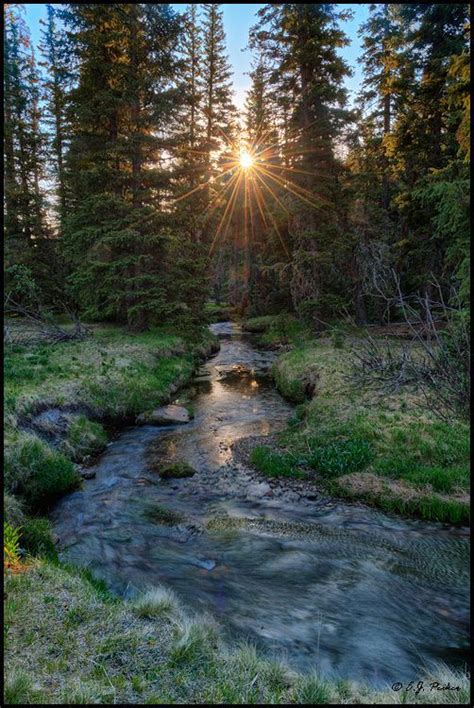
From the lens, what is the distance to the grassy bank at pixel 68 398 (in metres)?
8.80

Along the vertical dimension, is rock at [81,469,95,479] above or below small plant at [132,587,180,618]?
above

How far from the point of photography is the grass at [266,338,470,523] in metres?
8.52

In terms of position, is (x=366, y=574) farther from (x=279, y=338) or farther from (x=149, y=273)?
(x=279, y=338)

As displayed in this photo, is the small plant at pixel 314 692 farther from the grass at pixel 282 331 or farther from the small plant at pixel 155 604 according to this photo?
the grass at pixel 282 331

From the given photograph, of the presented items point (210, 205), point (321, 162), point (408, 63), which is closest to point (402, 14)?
point (408, 63)

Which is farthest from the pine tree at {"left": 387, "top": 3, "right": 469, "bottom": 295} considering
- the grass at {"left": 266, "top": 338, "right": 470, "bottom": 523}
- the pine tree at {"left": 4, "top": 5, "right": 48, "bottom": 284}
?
the pine tree at {"left": 4, "top": 5, "right": 48, "bottom": 284}

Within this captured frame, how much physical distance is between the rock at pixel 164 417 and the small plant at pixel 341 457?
538 cm

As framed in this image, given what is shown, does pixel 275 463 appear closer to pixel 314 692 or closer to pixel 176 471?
pixel 176 471

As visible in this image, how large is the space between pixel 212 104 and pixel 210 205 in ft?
43.2

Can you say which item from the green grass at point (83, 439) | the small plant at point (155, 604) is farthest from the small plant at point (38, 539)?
the green grass at point (83, 439)

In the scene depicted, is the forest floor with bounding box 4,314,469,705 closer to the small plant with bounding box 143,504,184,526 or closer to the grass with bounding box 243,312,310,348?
the small plant with bounding box 143,504,184,526

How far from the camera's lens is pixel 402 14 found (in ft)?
62.8
